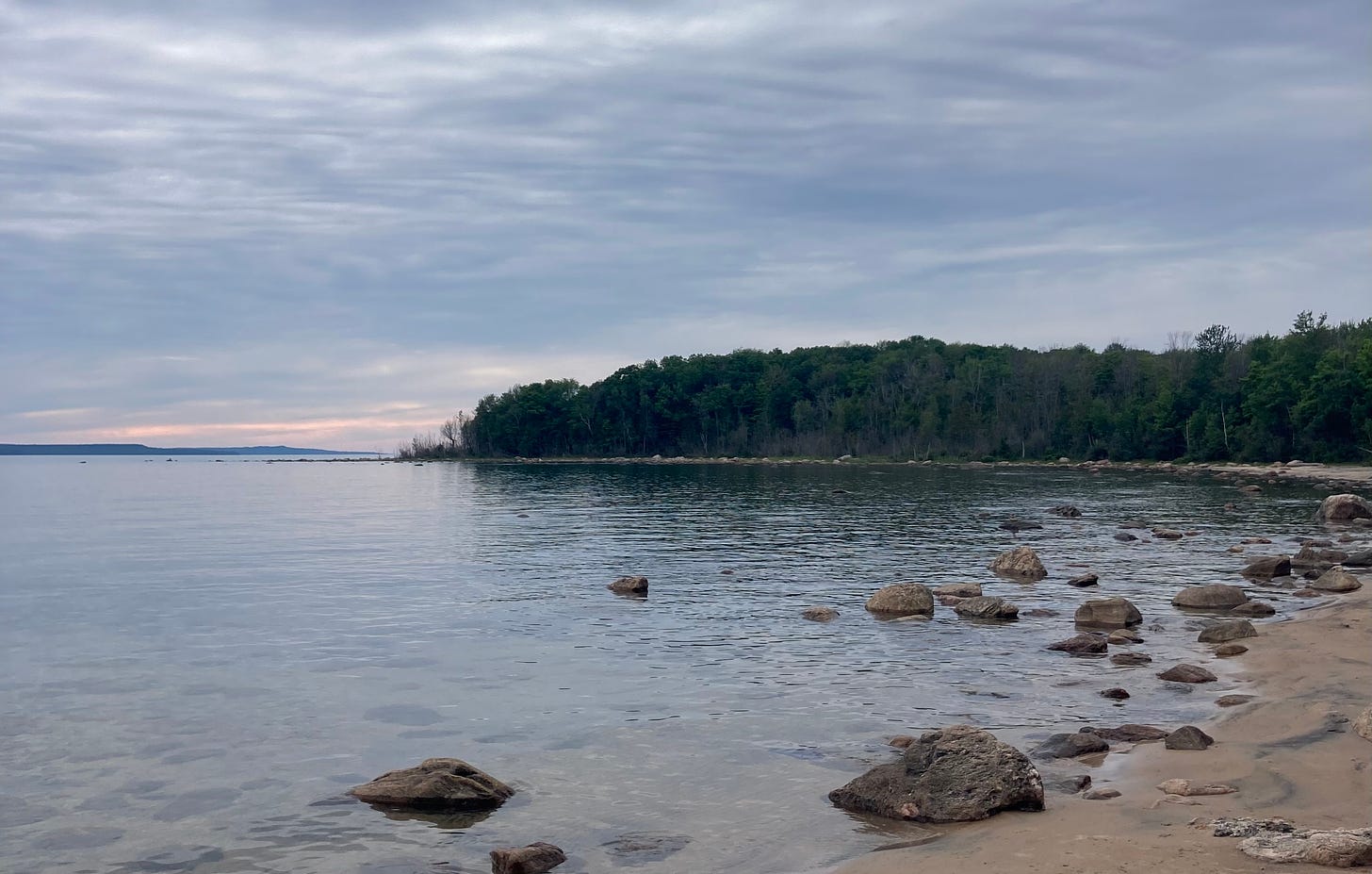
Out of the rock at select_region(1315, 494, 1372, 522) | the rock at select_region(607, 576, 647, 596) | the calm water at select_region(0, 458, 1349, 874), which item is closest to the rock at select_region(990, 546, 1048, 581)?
the calm water at select_region(0, 458, 1349, 874)

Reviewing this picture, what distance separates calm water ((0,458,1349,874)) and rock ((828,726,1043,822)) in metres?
0.50

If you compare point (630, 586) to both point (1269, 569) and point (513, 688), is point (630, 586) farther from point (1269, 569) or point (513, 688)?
point (1269, 569)

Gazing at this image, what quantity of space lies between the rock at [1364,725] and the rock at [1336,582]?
16.7 metres

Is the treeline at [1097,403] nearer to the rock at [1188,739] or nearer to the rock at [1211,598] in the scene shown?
the rock at [1211,598]

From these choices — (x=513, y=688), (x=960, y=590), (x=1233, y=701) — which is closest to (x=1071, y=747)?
(x=1233, y=701)

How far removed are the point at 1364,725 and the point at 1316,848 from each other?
599 cm

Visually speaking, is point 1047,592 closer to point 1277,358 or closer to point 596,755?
point 596,755

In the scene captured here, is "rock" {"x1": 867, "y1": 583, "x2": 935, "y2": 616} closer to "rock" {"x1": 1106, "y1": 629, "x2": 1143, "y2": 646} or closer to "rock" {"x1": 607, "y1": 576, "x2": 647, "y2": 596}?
"rock" {"x1": 1106, "y1": 629, "x2": 1143, "y2": 646}

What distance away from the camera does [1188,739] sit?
543 inches

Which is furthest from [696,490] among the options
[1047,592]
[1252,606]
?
[1252,606]

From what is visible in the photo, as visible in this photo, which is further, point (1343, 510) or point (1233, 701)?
point (1343, 510)

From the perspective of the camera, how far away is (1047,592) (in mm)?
30016

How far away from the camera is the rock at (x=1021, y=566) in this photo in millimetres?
33281

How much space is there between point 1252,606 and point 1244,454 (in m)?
108
